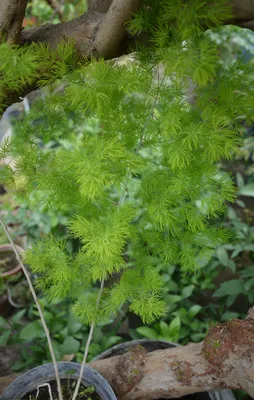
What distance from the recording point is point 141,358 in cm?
120

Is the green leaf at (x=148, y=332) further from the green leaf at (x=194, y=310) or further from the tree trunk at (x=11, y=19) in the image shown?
the tree trunk at (x=11, y=19)

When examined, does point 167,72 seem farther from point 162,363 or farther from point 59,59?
point 162,363

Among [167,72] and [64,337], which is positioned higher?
[167,72]

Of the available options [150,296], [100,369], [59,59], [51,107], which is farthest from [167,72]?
[100,369]

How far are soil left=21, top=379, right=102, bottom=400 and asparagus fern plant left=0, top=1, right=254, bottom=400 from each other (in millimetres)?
219

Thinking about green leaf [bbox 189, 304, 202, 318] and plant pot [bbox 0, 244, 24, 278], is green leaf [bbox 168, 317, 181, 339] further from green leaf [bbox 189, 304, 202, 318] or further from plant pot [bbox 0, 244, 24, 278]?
plant pot [bbox 0, 244, 24, 278]

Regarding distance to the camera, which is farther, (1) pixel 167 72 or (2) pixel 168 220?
(2) pixel 168 220

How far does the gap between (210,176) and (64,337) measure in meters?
1.06

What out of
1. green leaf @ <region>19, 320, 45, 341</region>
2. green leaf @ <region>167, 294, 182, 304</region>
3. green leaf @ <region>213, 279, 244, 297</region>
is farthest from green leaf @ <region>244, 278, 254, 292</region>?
green leaf @ <region>19, 320, 45, 341</region>

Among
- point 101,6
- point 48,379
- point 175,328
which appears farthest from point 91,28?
point 175,328

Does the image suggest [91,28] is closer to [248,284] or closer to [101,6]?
[101,6]

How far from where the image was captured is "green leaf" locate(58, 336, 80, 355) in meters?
1.65

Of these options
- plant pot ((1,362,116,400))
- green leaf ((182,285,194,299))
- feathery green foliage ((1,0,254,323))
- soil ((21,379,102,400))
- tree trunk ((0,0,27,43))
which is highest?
tree trunk ((0,0,27,43))

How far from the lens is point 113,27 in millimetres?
802
